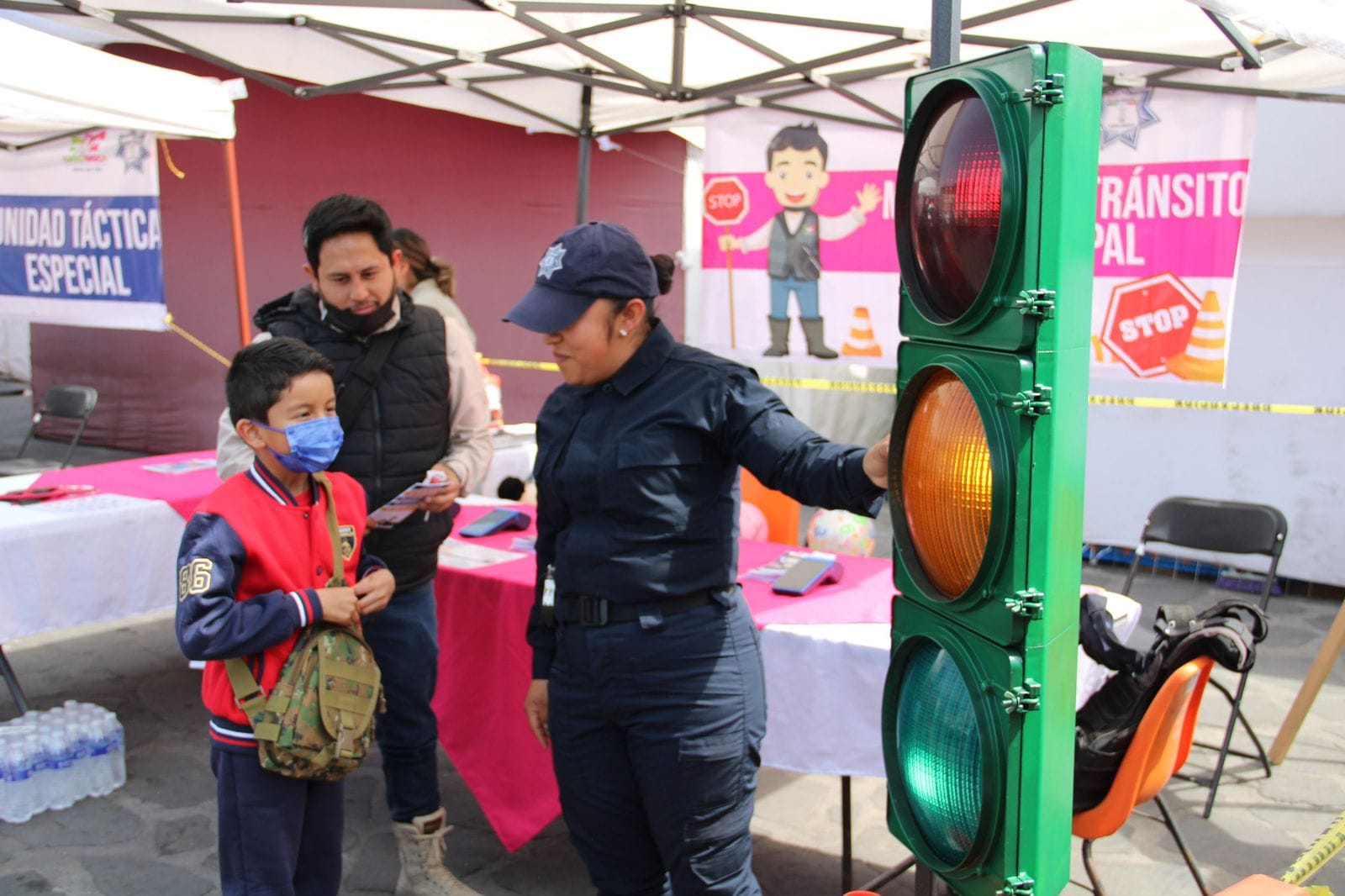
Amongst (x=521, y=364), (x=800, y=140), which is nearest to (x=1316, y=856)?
(x=800, y=140)

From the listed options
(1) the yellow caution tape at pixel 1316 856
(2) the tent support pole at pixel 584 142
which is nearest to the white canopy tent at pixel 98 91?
(2) the tent support pole at pixel 584 142

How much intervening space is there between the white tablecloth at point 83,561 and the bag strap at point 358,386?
1.73 m

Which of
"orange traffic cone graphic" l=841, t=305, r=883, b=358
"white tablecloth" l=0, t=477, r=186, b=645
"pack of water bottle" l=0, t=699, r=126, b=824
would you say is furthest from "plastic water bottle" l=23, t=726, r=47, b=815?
"orange traffic cone graphic" l=841, t=305, r=883, b=358

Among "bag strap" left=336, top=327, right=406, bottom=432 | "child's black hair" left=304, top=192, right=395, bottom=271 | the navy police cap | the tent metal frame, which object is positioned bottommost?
"bag strap" left=336, top=327, right=406, bottom=432

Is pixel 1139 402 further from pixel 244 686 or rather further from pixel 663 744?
pixel 244 686

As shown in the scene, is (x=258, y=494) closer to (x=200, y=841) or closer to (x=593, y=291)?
(x=593, y=291)

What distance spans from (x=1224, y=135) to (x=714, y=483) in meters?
3.37

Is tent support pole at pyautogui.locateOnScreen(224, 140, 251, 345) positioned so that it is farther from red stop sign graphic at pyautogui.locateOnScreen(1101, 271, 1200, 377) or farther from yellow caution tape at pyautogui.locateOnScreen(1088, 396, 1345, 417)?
yellow caution tape at pyautogui.locateOnScreen(1088, 396, 1345, 417)

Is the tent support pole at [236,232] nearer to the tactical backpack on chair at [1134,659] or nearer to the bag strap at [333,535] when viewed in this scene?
the bag strap at [333,535]

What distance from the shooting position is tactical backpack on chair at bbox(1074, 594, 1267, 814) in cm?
273

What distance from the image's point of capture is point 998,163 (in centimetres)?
99

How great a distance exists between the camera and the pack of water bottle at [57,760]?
3584 mm

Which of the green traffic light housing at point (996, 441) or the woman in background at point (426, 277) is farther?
the woman in background at point (426, 277)

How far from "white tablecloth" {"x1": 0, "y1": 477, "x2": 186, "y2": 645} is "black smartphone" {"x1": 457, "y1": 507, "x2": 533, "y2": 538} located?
1137 millimetres
